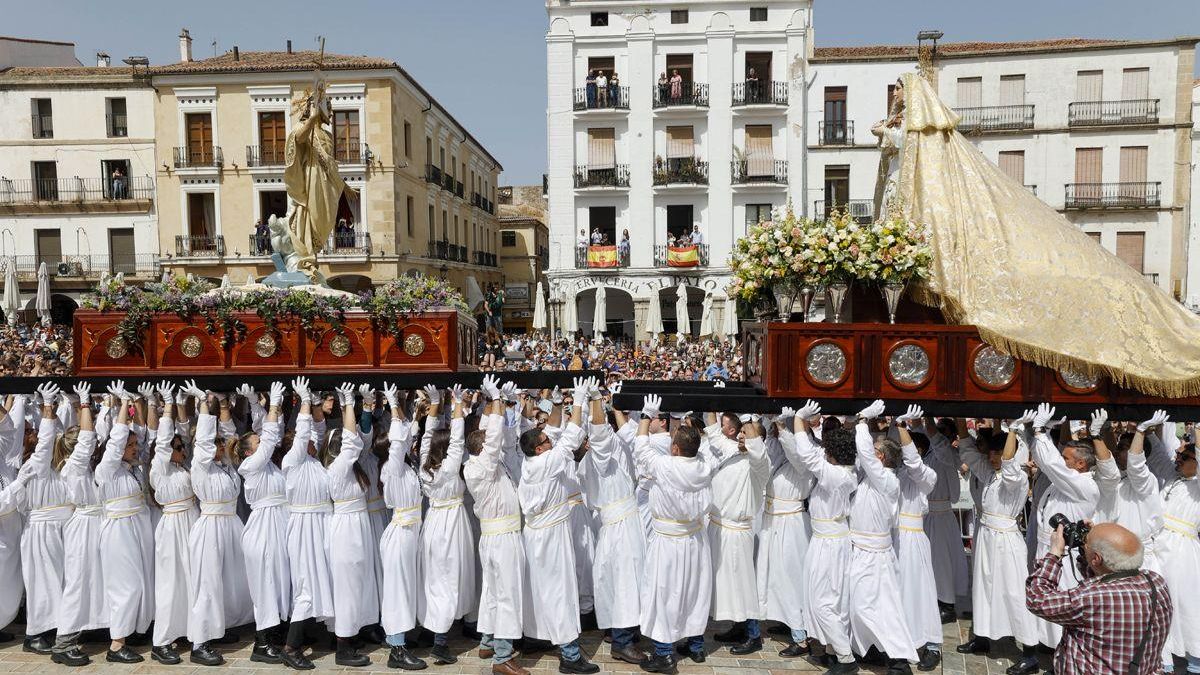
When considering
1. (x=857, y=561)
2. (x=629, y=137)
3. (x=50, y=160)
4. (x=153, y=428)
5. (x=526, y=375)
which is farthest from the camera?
(x=50, y=160)

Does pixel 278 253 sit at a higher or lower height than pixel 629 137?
lower

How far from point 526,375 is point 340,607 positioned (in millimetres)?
2562

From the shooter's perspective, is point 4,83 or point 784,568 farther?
point 4,83

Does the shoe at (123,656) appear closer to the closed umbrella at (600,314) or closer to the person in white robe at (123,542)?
the person in white robe at (123,542)

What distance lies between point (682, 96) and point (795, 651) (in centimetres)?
2523

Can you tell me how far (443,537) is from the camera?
667 cm

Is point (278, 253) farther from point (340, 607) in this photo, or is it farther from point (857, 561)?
point (857, 561)

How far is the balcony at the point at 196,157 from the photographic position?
3009 centimetres

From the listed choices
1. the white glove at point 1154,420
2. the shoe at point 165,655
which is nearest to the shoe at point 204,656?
the shoe at point 165,655

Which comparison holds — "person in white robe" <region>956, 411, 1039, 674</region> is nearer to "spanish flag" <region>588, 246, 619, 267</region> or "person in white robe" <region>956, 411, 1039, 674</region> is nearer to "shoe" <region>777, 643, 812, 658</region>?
"shoe" <region>777, 643, 812, 658</region>

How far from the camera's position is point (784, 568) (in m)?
6.94

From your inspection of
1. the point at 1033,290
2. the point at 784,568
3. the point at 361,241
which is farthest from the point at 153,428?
the point at 361,241

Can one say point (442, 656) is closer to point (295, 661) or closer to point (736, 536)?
point (295, 661)

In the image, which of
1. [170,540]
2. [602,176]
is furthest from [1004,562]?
[602,176]
